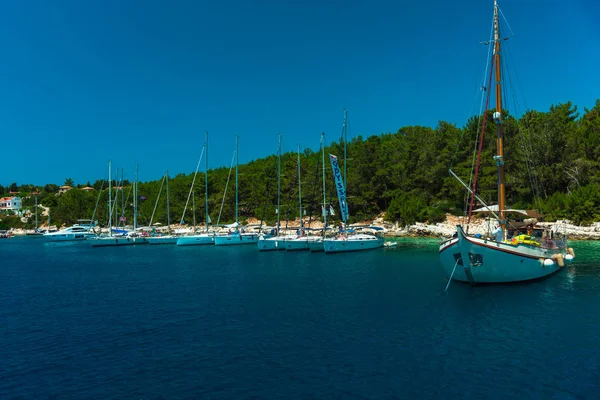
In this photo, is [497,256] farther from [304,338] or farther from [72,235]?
[72,235]

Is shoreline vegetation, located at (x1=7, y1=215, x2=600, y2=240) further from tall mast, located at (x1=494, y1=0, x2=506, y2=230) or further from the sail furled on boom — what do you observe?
tall mast, located at (x1=494, y1=0, x2=506, y2=230)

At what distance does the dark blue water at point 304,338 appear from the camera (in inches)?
544

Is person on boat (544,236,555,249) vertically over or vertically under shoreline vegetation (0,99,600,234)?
under

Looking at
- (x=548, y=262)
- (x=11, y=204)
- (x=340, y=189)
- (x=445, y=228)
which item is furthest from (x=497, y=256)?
(x=11, y=204)

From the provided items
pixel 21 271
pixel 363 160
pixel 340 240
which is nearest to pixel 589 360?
pixel 340 240

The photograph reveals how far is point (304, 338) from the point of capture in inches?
727

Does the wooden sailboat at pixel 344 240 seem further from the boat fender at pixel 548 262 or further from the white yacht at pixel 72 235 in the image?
the white yacht at pixel 72 235

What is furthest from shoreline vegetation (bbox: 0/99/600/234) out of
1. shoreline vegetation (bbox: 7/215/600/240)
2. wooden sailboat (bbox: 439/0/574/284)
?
wooden sailboat (bbox: 439/0/574/284)

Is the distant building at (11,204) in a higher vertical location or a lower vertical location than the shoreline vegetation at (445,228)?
higher

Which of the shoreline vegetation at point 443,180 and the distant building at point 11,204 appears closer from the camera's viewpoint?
the shoreline vegetation at point 443,180

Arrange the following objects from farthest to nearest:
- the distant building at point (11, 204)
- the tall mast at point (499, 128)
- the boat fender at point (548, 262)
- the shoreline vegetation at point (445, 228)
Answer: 1. the distant building at point (11, 204)
2. the shoreline vegetation at point (445, 228)
3. the tall mast at point (499, 128)
4. the boat fender at point (548, 262)

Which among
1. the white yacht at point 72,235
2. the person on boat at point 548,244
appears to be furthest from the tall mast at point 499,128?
the white yacht at point 72,235

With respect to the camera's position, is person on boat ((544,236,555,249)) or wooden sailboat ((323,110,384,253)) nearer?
person on boat ((544,236,555,249))

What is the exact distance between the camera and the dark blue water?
544 inches
